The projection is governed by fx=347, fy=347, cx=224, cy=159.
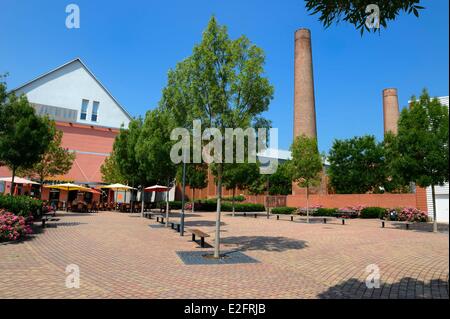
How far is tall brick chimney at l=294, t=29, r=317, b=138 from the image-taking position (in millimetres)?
44188

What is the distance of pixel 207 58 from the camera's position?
11344 millimetres

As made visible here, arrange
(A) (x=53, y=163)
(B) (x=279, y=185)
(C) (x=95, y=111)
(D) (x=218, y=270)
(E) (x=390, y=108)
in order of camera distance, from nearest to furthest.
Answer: (D) (x=218, y=270) → (A) (x=53, y=163) → (C) (x=95, y=111) → (E) (x=390, y=108) → (B) (x=279, y=185)

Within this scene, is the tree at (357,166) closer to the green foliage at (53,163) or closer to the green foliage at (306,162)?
the green foliage at (306,162)

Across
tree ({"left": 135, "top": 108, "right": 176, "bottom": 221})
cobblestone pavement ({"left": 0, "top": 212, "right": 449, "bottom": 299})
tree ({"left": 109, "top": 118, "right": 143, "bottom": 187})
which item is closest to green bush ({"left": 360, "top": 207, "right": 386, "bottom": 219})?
cobblestone pavement ({"left": 0, "top": 212, "right": 449, "bottom": 299})

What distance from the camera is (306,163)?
1085 inches

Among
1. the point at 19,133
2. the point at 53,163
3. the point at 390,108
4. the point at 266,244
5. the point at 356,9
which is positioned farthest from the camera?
the point at 390,108

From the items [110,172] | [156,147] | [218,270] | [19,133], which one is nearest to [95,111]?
[110,172]

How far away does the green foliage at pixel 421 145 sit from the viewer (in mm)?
18203

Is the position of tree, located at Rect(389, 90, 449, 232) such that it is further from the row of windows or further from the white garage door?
the row of windows

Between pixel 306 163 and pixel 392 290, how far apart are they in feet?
69.4

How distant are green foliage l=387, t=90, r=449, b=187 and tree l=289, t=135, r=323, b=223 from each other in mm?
7921

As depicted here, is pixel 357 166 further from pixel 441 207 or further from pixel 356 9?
pixel 356 9

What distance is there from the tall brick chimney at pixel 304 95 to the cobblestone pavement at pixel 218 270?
3149cm
